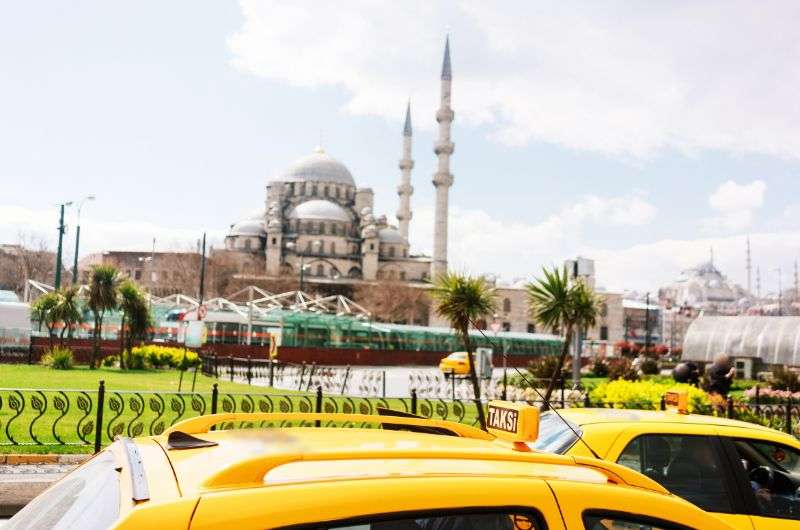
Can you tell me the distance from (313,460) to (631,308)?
13772 centimetres

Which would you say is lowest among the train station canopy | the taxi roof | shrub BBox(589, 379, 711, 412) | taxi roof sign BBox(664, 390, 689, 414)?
shrub BBox(589, 379, 711, 412)

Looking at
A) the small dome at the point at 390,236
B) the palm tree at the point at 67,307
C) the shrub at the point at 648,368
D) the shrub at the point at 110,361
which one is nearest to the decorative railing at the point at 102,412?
the shrub at the point at 110,361

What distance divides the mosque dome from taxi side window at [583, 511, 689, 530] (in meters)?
111

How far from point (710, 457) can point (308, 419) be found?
117 inches

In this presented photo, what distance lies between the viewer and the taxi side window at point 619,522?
2305 millimetres

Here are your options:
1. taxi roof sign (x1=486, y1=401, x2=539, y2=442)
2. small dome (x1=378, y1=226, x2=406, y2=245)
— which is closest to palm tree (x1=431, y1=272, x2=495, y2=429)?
taxi roof sign (x1=486, y1=401, x2=539, y2=442)

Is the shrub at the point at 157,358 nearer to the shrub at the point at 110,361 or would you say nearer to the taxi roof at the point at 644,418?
the shrub at the point at 110,361

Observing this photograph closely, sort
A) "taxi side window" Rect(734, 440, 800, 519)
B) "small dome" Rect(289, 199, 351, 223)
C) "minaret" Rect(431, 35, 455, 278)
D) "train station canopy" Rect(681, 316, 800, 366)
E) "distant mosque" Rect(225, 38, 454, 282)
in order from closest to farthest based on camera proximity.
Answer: "taxi side window" Rect(734, 440, 800, 519), "train station canopy" Rect(681, 316, 800, 366), "minaret" Rect(431, 35, 455, 278), "distant mosque" Rect(225, 38, 454, 282), "small dome" Rect(289, 199, 351, 223)

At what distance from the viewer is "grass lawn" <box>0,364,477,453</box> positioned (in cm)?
1135

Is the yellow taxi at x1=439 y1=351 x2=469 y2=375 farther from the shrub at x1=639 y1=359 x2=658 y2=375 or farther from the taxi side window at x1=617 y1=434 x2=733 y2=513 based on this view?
the taxi side window at x1=617 y1=434 x2=733 y2=513

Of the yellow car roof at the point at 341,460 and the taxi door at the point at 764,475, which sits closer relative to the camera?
the yellow car roof at the point at 341,460

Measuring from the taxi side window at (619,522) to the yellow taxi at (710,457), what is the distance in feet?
7.78

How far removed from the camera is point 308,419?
3.03 metres

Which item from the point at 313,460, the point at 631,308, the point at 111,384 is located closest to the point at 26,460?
the point at 313,460
